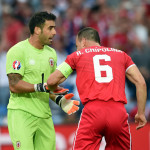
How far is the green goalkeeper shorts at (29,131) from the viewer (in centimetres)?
655

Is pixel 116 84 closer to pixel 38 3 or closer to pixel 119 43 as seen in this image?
pixel 119 43

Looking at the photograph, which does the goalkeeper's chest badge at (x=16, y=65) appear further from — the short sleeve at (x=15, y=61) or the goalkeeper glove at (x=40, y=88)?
the goalkeeper glove at (x=40, y=88)

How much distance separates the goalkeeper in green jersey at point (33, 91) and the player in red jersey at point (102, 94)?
664mm

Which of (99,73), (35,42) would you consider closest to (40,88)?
(35,42)

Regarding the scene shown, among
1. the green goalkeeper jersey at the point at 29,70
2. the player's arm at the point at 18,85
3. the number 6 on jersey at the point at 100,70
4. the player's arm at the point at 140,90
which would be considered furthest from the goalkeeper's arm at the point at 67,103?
the player's arm at the point at 140,90

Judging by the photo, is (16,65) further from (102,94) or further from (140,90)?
(140,90)

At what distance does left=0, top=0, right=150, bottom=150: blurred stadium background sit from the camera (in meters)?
11.2

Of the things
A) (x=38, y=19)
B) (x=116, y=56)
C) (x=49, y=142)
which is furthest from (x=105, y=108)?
(x=38, y=19)

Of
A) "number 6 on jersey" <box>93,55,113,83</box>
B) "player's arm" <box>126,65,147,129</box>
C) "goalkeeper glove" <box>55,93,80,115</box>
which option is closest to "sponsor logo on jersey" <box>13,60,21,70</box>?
"goalkeeper glove" <box>55,93,80,115</box>

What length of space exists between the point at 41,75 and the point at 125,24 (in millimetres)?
6214

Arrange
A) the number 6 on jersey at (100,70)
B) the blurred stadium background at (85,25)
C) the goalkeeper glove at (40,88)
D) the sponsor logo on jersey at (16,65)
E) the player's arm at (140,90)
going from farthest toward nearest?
1. the blurred stadium background at (85,25)
2. the sponsor logo on jersey at (16,65)
3. the goalkeeper glove at (40,88)
4. the player's arm at (140,90)
5. the number 6 on jersey at (100,70)

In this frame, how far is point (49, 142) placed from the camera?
6855 mm

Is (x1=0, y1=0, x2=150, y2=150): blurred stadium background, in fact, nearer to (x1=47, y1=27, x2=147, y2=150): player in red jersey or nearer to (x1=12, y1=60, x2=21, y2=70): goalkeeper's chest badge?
(x1=12, y1=60, x2=21, y2=70): goalkeeper's chest badge

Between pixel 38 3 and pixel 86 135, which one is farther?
pixel 38 3
